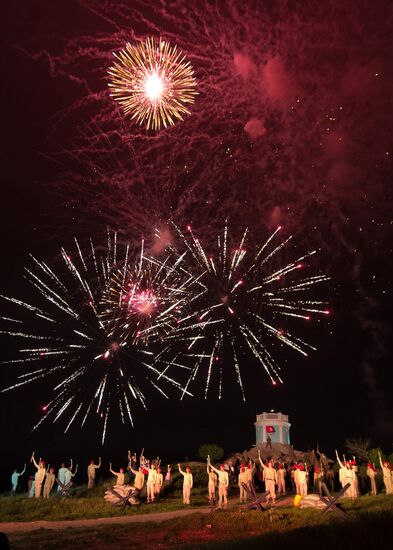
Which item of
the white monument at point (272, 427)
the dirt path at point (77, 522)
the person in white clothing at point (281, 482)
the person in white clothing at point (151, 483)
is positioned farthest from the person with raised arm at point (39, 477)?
the white monument at point (272, 427)

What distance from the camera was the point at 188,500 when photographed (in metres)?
23.7

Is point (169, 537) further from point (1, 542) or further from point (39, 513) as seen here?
point (1, 542)

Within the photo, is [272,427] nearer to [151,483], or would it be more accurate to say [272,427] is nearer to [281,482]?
[281,482]

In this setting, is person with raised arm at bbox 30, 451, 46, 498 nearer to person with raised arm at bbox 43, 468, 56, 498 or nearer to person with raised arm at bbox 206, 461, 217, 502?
person with raised arm at bbox 43, 468, 56, 498

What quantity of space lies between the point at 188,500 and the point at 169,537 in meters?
8.33

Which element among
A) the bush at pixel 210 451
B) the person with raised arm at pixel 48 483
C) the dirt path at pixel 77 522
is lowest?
the dirt path at pixel 77 522

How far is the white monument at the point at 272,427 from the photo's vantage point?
64.8 m

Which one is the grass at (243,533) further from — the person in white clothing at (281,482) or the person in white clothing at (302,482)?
the person in white clothing at (281,482)

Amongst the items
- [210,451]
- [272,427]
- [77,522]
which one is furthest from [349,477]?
[272,427]

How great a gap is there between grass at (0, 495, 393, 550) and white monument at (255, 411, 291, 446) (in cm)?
4547

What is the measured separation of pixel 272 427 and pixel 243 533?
5073cm

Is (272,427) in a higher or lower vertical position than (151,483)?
higher

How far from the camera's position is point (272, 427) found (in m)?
65.1

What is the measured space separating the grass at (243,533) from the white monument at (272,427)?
45471mm
